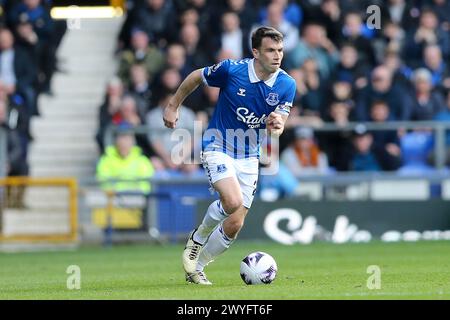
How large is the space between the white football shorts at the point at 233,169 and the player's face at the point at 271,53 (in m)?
0.92

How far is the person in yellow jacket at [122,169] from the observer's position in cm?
2194

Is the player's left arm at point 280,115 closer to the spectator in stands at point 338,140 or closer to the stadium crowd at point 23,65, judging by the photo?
the stadium crowd at point 23,65

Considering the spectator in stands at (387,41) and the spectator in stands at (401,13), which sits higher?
the spectator in stands at (401,13)

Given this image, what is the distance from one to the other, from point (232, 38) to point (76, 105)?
330 cm

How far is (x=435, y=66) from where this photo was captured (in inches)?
931

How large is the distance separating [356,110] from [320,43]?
1.52 meters

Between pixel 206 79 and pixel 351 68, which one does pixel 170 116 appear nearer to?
pixel 206 79

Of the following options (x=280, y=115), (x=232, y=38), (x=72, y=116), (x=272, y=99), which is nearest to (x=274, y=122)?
(x=280, y=115)

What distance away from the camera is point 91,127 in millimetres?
23984

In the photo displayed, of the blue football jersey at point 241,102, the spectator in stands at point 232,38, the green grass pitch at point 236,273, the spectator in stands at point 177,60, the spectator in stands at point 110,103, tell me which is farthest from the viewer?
the spectator in stands at point 232,38

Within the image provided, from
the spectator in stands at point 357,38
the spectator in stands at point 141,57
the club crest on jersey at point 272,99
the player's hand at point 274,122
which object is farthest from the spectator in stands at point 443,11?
the player's hand at point 274,122

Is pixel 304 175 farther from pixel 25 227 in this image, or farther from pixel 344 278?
pixel 344 278
